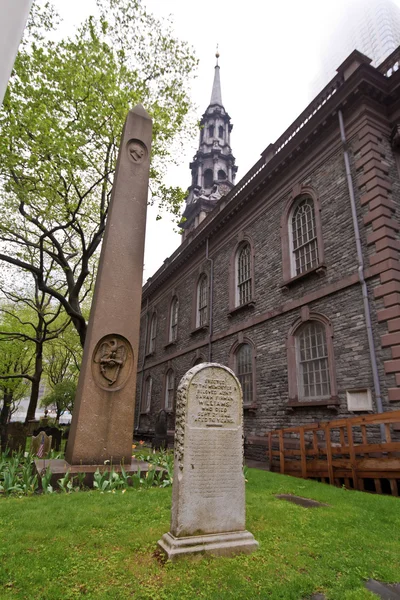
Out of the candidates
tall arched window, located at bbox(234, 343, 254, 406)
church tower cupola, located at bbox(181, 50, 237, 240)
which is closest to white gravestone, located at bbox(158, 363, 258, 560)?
tall arched window, located at bbox(234, 343, 254, 406)

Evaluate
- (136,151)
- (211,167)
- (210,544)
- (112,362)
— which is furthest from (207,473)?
(211,167)

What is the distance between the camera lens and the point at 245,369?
1411 cm

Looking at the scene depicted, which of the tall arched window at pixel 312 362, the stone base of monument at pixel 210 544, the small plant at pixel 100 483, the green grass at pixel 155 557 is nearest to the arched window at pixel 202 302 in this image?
the tall arched window at pixel 312 362

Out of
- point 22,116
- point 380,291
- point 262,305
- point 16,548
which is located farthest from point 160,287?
point 16,548

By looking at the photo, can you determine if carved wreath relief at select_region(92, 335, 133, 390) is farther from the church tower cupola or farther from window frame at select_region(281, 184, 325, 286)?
the church tower cupola

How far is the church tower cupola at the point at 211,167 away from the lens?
30.8 meters

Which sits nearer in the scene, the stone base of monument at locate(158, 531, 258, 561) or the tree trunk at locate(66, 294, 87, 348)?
the stone base of monument at locate(158, 531, 258, 561)

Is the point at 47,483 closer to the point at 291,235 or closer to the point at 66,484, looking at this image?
the point at 66,484

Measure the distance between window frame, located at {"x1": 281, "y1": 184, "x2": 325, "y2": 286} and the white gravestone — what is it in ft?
26.2

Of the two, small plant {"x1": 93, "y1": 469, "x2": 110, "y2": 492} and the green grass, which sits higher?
small plant {"x1": 93, "y1": 469, "x2": 110, "y2": 492}

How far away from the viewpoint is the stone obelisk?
630 centimetres

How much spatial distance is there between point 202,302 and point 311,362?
29.6 feet

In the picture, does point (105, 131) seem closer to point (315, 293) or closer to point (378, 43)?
point (315, 293)

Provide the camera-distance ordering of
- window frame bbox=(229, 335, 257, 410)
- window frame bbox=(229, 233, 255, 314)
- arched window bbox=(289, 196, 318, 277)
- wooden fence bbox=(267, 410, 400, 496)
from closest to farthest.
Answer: wooden fence bbox=(267, 410, 400, 496)
arched window bbox=(289, 196, 318, 277)
window frame bbox=(229, 335, 257, 410)
window frame bbox=(229, 233, 255, 314)
